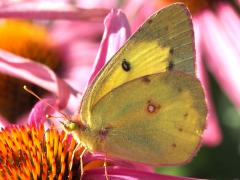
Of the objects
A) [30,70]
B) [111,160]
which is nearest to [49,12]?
[30,70]

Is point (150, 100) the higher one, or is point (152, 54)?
point (152, 54)

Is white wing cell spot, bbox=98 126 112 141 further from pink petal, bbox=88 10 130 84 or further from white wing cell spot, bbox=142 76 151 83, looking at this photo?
pink petal, bbox=88 10 130 84

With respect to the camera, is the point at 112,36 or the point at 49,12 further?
the point at 49,12

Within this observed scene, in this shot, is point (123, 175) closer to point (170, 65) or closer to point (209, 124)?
point (170, 65)

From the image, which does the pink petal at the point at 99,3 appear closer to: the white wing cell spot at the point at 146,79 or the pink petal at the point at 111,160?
the pink petal at the point at 111,160

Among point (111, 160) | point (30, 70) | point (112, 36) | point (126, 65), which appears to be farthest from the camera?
point (30, 70)

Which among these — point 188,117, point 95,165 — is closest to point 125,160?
point 95,165

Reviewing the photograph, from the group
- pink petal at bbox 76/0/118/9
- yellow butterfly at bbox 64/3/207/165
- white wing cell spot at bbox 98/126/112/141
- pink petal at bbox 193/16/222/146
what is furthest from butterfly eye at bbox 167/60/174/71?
pink petal at bbox 76/0/118/9

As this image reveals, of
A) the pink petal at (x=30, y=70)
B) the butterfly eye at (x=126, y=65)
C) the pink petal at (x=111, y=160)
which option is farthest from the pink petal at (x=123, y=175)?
the pink petal at (x=30, y=70)

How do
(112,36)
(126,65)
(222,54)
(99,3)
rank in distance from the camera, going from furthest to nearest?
(99,3) → (222,54) → (112,36) → (126,65)
